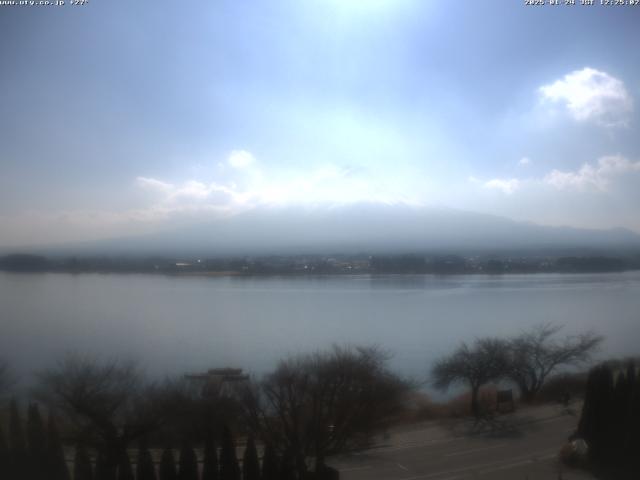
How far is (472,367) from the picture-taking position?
6414mm

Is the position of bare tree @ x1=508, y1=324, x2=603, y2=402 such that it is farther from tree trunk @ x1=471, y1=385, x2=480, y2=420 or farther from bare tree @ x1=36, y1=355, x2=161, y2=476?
bare tree @ x1=36, y1=355, x2=161, y2=476

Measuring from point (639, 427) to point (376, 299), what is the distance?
5.73 m

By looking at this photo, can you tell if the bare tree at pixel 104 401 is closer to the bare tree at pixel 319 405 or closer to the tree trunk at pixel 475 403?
the bare tree at pixel 319 405

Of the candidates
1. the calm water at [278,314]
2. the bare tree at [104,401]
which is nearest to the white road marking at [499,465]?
the calm water at [278,314]

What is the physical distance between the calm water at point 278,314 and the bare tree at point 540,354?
1.03ft

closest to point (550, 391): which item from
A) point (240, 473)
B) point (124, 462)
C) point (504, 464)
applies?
point (504, 464)

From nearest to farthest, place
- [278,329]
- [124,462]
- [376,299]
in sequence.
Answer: [124,462]
[278,329]
[376,299]

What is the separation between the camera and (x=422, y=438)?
16.0 feet

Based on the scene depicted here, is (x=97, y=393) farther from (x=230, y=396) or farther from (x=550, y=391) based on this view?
(x=550, y=391)

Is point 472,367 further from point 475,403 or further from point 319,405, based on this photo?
point 319,405

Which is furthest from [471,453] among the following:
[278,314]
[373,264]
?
[373,264]

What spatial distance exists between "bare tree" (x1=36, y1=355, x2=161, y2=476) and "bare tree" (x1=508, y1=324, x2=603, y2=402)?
479 cm

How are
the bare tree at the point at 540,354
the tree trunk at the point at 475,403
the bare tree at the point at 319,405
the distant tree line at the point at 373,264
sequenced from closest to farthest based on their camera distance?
the bare tree at the point at 319,405
the tree trunk at the point at 475,403
the bare tree at the point at 540,354
the distant tree line at the point at 373,264

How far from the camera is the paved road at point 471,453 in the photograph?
417cm
